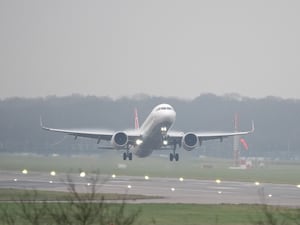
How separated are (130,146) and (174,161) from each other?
456cm

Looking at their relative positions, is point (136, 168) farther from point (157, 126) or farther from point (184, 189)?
point (184, 189)

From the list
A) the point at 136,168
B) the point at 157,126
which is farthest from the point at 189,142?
the point at 136,168

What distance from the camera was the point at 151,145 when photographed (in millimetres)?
71250

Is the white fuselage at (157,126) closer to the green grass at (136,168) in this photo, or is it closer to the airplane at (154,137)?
the airplane at (154,137)

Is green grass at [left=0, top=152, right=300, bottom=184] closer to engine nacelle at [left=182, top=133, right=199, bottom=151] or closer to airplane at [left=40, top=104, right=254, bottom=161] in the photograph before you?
airplane at [left=40, top=104, right=254, bottom=161]

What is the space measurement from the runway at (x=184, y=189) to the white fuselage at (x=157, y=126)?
4.78 m

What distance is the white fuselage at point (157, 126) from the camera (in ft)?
220

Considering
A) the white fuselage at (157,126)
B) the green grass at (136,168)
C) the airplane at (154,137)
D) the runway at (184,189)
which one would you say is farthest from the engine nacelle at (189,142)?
the runway at (184,189)

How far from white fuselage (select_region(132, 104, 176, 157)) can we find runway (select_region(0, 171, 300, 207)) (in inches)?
188

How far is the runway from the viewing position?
137 ft

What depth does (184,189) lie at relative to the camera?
5075 cm

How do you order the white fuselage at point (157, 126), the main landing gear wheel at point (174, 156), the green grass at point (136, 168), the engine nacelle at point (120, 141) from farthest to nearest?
1. the main landing gear wheel at point (174, 156)
2. the engine nacelle at point (120, 141)
3. the green grass at point (136, 168)
4. the white fuselage at point (157, 126)

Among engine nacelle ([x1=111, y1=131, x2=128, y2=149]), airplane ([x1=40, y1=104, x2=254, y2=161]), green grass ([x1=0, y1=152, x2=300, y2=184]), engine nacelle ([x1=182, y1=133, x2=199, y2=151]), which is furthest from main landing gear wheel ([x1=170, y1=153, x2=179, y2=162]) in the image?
engine nacelle ([x1=111, y1=131, x2=128, y2=149])

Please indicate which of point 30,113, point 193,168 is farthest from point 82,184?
point 30,113
